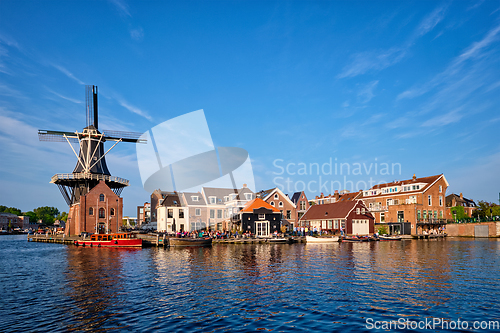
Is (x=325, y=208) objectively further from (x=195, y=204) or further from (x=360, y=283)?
(x=360, y=283)

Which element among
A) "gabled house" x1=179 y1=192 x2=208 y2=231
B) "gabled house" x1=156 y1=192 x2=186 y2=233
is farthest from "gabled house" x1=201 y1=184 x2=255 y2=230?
"gabled house" x1=156 y1=192 x2=186 y2=233

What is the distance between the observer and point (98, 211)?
71.9 meters

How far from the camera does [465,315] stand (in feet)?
51.4

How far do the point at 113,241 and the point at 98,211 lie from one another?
62.1ft

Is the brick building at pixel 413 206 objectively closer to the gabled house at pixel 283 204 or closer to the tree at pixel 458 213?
the tree at pixel 458 213

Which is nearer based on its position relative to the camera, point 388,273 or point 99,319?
point 99,319

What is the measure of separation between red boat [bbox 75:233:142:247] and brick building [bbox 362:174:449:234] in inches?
2196

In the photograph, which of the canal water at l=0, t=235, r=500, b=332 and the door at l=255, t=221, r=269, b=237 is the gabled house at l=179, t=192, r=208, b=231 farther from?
the canal water at l=0, t=235, r=500, b=332

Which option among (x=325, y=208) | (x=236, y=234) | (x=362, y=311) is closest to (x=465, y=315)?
(x=362, y=311)

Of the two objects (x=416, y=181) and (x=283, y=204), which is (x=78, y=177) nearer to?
(x=283, y=204)

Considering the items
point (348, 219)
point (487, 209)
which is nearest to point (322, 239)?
point (348, 219)

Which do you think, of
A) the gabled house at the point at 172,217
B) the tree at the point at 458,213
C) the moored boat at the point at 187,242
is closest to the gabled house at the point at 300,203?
the gabled house at the point at 172,217

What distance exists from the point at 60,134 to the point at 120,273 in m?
64.0

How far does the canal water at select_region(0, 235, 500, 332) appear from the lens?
15.1 metres
